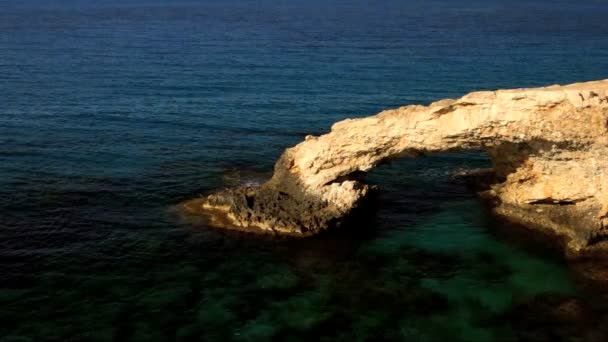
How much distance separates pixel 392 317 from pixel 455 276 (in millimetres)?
5551

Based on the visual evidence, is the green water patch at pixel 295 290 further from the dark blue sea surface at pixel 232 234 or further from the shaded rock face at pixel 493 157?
the shaded rock face at pixel 493 157

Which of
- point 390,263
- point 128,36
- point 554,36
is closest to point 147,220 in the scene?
point 390,263

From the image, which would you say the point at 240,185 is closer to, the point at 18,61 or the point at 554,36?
the point at 18,61

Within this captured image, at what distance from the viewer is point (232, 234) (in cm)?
3812

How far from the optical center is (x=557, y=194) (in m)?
36.8

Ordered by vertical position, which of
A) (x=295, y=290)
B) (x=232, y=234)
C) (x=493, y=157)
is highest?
(x=493, y=157)

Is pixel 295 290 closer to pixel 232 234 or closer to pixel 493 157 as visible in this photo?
pixel 232 234

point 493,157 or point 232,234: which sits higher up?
point 493,157

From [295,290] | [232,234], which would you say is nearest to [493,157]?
[295,290]

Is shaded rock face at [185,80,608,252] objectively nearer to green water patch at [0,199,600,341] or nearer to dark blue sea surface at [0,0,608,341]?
dark blue sea surface at [0,0,608,341]

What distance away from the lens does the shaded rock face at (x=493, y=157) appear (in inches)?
1267

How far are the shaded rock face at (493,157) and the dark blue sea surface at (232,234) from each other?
219cm

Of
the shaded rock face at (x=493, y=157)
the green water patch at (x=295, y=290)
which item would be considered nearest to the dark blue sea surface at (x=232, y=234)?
the green water patch at (x=295, y=290)

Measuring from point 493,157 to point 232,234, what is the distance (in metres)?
17.9
